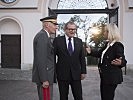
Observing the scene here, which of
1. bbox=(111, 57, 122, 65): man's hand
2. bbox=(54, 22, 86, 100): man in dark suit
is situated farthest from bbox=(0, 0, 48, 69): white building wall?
bbox=(111, 57, 122, 65): man's hand

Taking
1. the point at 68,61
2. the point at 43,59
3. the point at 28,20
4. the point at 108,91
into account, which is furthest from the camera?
the point at 28,20

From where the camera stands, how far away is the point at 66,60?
5.41m

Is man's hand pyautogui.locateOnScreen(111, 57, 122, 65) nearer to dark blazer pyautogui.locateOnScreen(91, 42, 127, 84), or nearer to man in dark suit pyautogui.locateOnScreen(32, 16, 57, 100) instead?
dark blazer pyautogui.locateOnScreen(91, 42, 127, 84)

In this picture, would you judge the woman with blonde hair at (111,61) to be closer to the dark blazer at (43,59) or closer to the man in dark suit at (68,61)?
the man in dark suit at (68,61)

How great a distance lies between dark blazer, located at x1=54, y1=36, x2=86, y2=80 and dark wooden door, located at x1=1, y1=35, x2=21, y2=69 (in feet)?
48.4

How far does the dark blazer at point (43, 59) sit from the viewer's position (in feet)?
16.3

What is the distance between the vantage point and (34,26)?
1906cm

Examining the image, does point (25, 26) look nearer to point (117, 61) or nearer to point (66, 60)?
point (66, 60)

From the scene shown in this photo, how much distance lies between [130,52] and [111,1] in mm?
3547

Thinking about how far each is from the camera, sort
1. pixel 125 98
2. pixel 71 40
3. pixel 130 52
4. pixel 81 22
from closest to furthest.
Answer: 1. pixel 71 40
2. pixel 125 98
3. pixel 130 52
4. pixel 81 22

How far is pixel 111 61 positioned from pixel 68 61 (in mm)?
745

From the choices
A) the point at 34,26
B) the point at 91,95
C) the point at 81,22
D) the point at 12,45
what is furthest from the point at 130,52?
the point at 81,22

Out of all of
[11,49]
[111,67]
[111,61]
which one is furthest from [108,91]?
[11,49]

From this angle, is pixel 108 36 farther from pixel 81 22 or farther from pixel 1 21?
pixel 81 22
